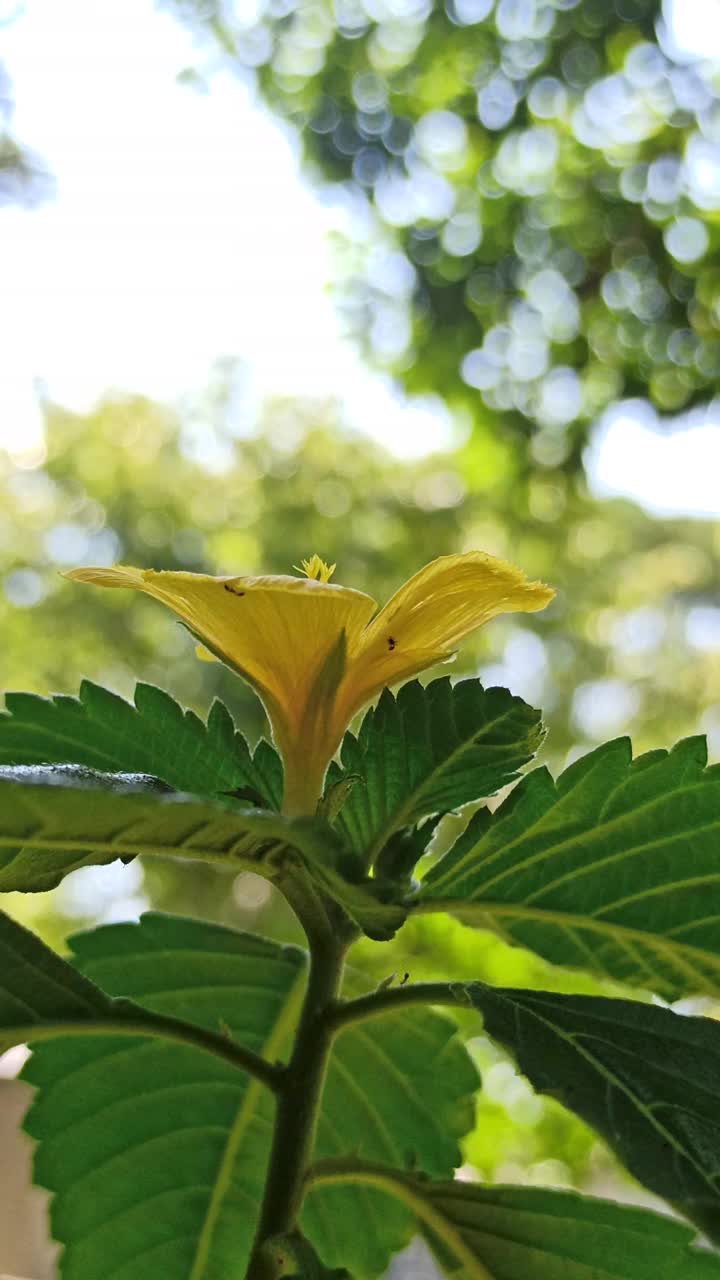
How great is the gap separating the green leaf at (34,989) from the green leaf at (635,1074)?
10 cm

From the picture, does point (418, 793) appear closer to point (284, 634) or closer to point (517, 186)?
point (284, 634)

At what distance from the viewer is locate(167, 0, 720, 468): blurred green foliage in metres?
2.90

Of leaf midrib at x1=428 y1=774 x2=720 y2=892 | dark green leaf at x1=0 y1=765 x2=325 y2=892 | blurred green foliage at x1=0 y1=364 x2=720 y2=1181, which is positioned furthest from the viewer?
blurred green foliage at x1=0 y1=364 x2=720 y2=1181

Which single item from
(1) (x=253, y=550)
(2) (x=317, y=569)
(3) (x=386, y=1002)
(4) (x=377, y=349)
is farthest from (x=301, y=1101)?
(1) (x=253, y=550)

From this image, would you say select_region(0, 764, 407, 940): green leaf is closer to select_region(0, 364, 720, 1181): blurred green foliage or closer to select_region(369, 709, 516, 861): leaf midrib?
select_region(369, 709, 516, 861): leaf midrib

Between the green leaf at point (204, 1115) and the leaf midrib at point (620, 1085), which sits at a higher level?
the leaf midrib at point (620, 1085)

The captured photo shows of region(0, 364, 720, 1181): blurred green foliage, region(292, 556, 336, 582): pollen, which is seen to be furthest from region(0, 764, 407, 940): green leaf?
region(0, 364, 720, 1181): blurred green foliage

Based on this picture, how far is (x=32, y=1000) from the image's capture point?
12.2 inches

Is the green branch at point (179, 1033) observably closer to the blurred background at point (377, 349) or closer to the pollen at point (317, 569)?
the pollen at point (317, 569)

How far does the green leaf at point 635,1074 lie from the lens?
0.25 metres

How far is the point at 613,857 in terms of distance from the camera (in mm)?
348

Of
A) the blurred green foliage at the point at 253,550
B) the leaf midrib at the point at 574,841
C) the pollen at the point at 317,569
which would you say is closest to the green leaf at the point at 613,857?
the leaf midrib at the point at 574,841

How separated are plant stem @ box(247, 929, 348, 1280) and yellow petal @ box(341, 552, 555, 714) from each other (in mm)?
69

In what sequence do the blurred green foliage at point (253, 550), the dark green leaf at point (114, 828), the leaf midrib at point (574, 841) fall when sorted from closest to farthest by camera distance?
1. the dark green leaf at point (114, 828)
2. the leaf midrib at point (574, 841)
3. the blurred green foliage at point (253, 550)
